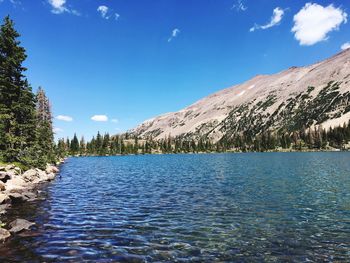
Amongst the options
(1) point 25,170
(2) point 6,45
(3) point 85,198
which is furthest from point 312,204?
(2) point 6,45

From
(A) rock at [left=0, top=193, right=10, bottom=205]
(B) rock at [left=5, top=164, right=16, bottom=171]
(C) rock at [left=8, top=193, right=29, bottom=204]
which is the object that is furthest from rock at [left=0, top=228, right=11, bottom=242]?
(B) rock at [left=5, top=164, right=16, bottom=171]

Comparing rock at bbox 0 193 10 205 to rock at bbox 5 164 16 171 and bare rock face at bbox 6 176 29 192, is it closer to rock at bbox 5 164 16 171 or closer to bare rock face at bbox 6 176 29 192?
bare rock face at bbox 6 176 29 192

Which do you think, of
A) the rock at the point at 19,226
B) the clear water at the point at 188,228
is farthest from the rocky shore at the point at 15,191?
the clear water at the point at 188,228

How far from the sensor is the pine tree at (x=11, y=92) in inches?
A: 1908

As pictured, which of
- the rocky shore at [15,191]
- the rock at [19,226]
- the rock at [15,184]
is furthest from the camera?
the rock at [15,184]

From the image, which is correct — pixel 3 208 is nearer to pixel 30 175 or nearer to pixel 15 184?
pixel 15 184

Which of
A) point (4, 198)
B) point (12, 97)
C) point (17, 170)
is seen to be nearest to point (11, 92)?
point (12, 97)

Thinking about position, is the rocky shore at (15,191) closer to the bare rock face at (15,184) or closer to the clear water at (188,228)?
the bare rock face at (15,184)

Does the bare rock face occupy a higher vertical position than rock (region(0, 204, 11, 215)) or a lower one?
higher

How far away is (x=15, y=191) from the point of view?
3528 centimetres

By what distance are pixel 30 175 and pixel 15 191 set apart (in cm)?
1444

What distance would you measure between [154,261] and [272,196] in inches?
884

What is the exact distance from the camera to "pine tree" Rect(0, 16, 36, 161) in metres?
48.5

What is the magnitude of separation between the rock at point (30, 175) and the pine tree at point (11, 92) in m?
2.99
